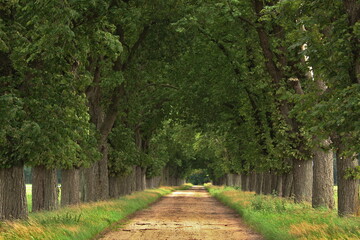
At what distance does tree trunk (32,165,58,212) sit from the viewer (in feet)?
65.8

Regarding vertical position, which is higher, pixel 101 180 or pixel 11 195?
pixel 11 195

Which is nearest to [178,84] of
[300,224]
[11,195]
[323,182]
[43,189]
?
[43,189]

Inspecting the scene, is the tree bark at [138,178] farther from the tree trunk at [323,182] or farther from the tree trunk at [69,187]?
the tree trunk at [323,182]

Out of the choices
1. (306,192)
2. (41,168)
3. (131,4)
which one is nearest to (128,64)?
(131,4)

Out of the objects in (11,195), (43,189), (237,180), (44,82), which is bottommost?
(237,180)

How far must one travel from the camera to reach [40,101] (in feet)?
47.3

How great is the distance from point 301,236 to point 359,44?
4.50 metres

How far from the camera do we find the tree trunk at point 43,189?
2006cm

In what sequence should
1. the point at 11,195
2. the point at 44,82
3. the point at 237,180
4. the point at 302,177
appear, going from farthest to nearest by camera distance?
the point at 237,180 < the point at 302,177 < the point at 44,82 < the point at 11,195

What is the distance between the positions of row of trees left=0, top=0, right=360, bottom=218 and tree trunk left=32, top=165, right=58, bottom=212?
44 mm

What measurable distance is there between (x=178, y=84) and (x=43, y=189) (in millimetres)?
14242

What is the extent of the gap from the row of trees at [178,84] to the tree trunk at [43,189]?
44mm

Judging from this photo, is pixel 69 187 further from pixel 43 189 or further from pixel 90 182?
pixel 90 182

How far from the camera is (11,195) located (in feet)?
49.4
